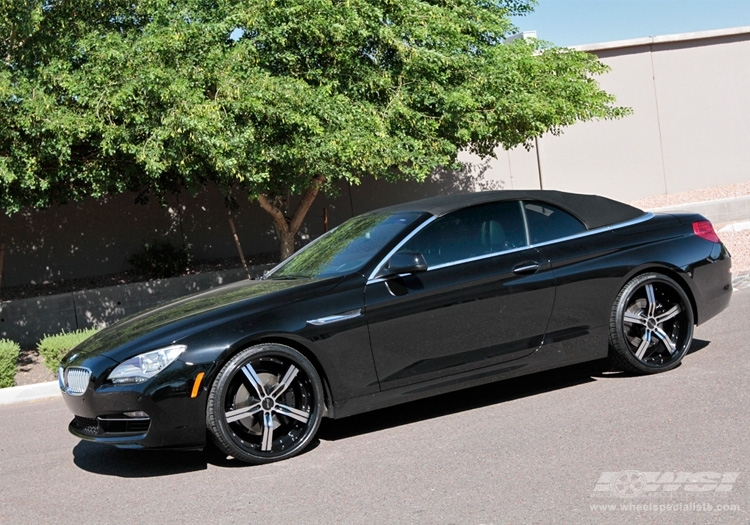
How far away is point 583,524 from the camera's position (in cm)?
419

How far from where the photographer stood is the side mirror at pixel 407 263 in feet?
19.7

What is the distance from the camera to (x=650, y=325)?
22.9 feet

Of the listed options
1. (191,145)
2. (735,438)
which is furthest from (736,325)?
(191,145)

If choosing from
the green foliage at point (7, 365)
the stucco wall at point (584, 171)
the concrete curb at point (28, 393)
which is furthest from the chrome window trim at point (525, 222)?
the stucco wall at point (584, 171)

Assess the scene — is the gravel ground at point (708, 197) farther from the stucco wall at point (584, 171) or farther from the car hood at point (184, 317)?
the car hood at point (184, 317)

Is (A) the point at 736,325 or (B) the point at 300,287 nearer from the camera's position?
(B) the point at 300,287

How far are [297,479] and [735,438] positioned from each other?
8.33 ft

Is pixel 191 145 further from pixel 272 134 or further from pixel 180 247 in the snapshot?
pixel 180 247

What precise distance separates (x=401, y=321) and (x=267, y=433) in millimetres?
1128

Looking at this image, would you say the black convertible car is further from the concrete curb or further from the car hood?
the concrete curb

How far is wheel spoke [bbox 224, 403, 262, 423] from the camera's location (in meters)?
5.56

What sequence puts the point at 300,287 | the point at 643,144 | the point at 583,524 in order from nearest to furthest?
the point at 583,524 → the point at 300,287 → the point at 643,144

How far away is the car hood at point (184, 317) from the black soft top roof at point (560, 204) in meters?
1.13

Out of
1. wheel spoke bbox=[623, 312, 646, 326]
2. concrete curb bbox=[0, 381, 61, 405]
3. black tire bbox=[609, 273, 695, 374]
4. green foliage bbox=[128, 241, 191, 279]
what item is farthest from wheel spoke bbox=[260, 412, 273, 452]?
green foliage bbox=[128, 241, 191, 279]
